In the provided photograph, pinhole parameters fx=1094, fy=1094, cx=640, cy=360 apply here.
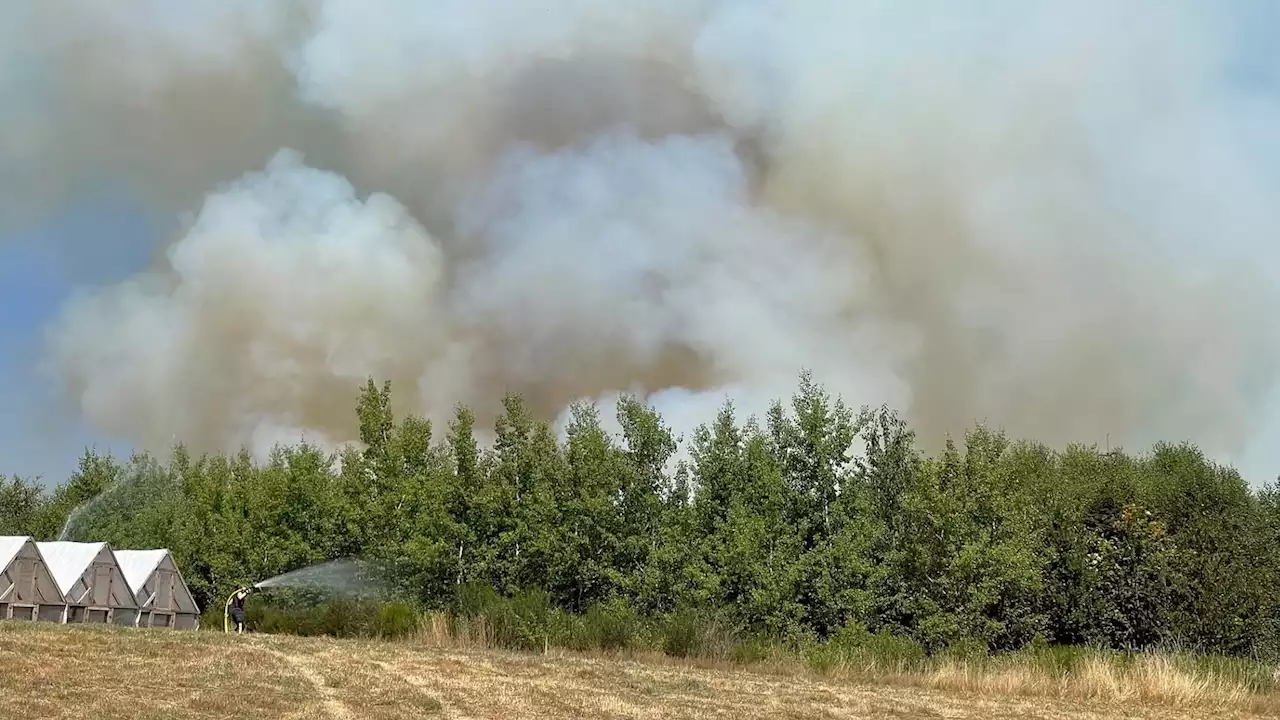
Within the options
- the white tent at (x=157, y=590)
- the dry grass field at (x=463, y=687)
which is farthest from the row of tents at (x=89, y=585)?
the dry grass field at (x=463, y=687)

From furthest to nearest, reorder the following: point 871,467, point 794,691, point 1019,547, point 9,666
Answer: point 871,467 → point 1019,547 → point 794,691 → point 9,666

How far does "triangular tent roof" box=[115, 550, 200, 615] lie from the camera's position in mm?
48250

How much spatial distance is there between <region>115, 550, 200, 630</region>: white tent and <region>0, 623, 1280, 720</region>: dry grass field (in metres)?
24.1

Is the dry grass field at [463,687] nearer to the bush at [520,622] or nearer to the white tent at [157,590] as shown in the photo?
the bush at [520,622]

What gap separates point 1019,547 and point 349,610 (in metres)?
24.3

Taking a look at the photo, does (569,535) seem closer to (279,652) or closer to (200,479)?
(279,652)

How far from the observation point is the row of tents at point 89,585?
41.3 meters

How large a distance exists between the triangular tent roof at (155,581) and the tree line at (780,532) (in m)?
3.73

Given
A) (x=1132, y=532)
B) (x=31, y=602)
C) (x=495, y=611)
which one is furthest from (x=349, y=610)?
(x=1132, y=532)

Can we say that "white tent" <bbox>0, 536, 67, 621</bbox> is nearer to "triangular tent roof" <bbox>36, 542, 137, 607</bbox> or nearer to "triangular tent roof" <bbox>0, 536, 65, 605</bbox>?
"triangular tent roof" <bbox>0, 536, 65, 605</bbox>

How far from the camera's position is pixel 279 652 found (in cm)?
2383

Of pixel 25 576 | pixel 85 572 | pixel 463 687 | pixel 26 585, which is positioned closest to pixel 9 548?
pixel 25 576

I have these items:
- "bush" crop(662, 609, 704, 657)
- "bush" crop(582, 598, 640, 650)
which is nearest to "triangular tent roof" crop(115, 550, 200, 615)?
"bush" crop(582, 598, 640, 650)

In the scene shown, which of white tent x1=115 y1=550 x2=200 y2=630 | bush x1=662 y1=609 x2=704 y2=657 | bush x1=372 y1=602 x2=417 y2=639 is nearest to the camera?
bush x1=662 y1=609 x2=704 y2=657
